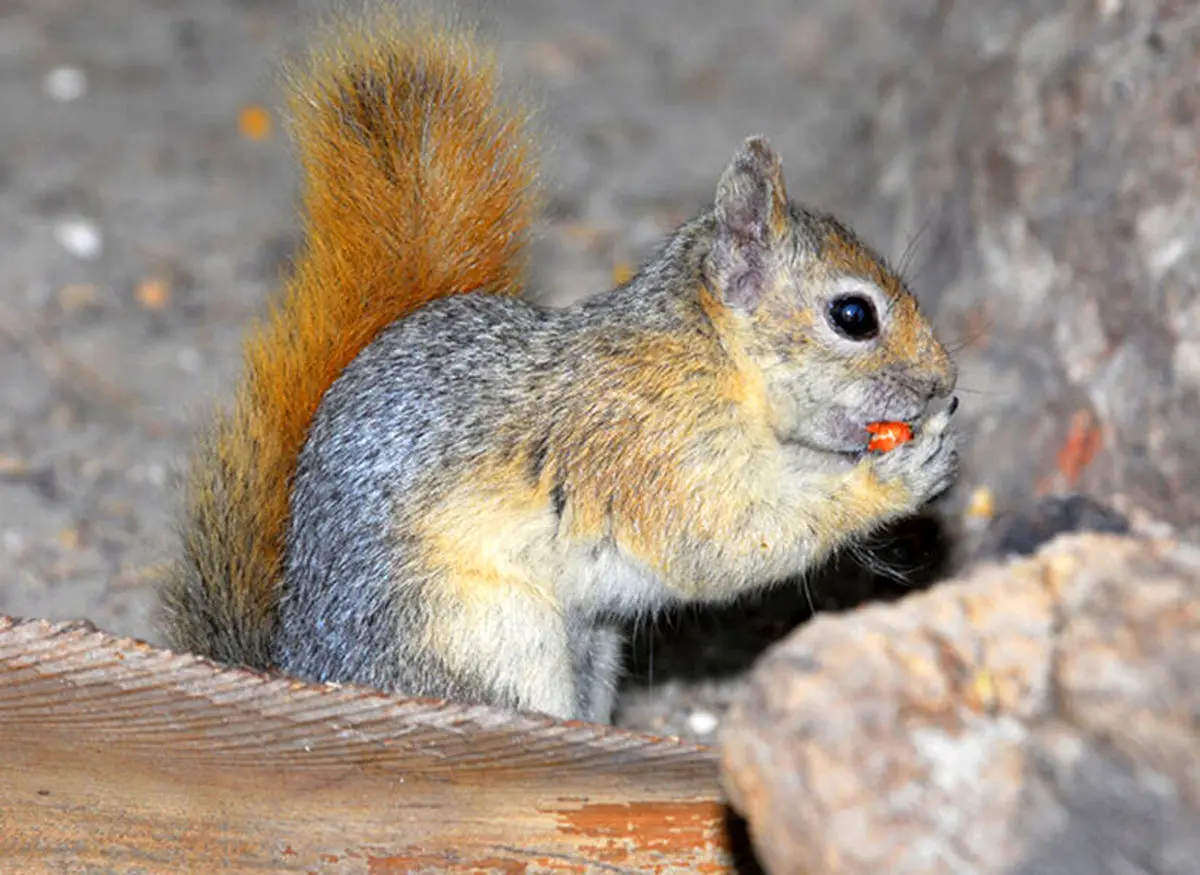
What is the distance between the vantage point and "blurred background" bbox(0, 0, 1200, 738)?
10.6ft

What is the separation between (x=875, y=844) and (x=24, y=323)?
3.19 metres

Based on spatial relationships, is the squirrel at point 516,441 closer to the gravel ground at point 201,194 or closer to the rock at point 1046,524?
the gravel ground at point 201,194

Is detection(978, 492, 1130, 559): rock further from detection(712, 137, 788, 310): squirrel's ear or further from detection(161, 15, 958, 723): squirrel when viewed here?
detection(712, 137, 788, 310): squirrel's ear

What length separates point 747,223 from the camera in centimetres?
257

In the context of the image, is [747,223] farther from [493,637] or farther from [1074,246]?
[1074,246]

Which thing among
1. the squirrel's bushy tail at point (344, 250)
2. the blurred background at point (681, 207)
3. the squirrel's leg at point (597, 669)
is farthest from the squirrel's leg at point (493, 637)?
the blurred background at point (681, 207)

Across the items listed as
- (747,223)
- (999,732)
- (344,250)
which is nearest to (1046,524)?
(999,732)

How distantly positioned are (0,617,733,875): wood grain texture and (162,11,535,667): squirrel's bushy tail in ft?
1.23

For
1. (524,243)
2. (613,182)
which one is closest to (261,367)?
(524,243)

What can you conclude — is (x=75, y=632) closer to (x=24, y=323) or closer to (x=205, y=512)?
(x=205, y=512)

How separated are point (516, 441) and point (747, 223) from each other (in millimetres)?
480

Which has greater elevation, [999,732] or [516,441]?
[516,441]

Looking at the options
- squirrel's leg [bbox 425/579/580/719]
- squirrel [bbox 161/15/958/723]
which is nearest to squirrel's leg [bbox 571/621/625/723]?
squirrel [bbox 161/15/958/723]

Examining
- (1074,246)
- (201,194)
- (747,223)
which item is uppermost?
(201,194)
